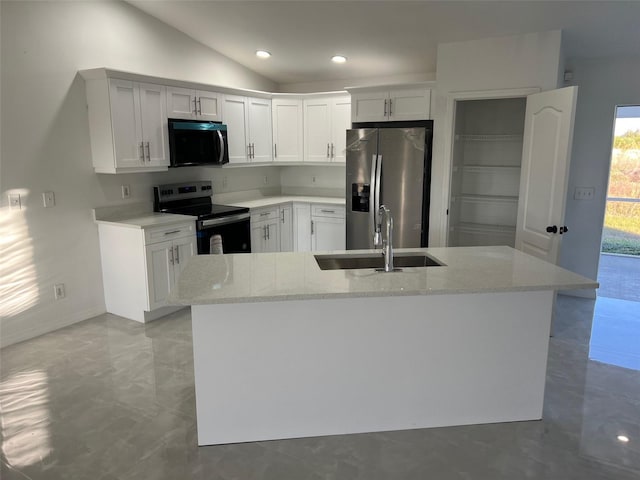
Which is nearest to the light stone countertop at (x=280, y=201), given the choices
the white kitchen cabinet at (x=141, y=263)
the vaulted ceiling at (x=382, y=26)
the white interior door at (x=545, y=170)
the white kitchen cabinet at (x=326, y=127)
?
the white kitchen cabinet at (x=326, y=127)

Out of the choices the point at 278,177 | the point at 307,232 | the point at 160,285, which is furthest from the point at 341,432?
the point at 278,177

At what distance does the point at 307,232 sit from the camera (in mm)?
5695

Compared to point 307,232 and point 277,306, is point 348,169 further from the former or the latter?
point 277,306

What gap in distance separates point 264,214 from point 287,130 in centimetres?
118

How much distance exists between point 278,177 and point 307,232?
1.17m

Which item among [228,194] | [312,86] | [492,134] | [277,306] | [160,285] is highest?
[312,86]

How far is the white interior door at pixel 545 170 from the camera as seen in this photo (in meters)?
3.44

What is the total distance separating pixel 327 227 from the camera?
555cm

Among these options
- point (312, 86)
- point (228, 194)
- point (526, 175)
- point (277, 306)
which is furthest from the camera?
point (312, 86)

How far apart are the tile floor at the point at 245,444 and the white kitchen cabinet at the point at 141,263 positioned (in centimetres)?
79

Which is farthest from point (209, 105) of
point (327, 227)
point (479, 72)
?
point (479, 72)

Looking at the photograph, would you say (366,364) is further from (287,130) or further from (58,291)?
(287,130)

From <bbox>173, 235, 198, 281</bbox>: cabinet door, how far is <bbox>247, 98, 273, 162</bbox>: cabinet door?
152 cm

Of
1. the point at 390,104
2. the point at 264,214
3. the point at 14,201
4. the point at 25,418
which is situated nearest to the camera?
the point at 25,418
